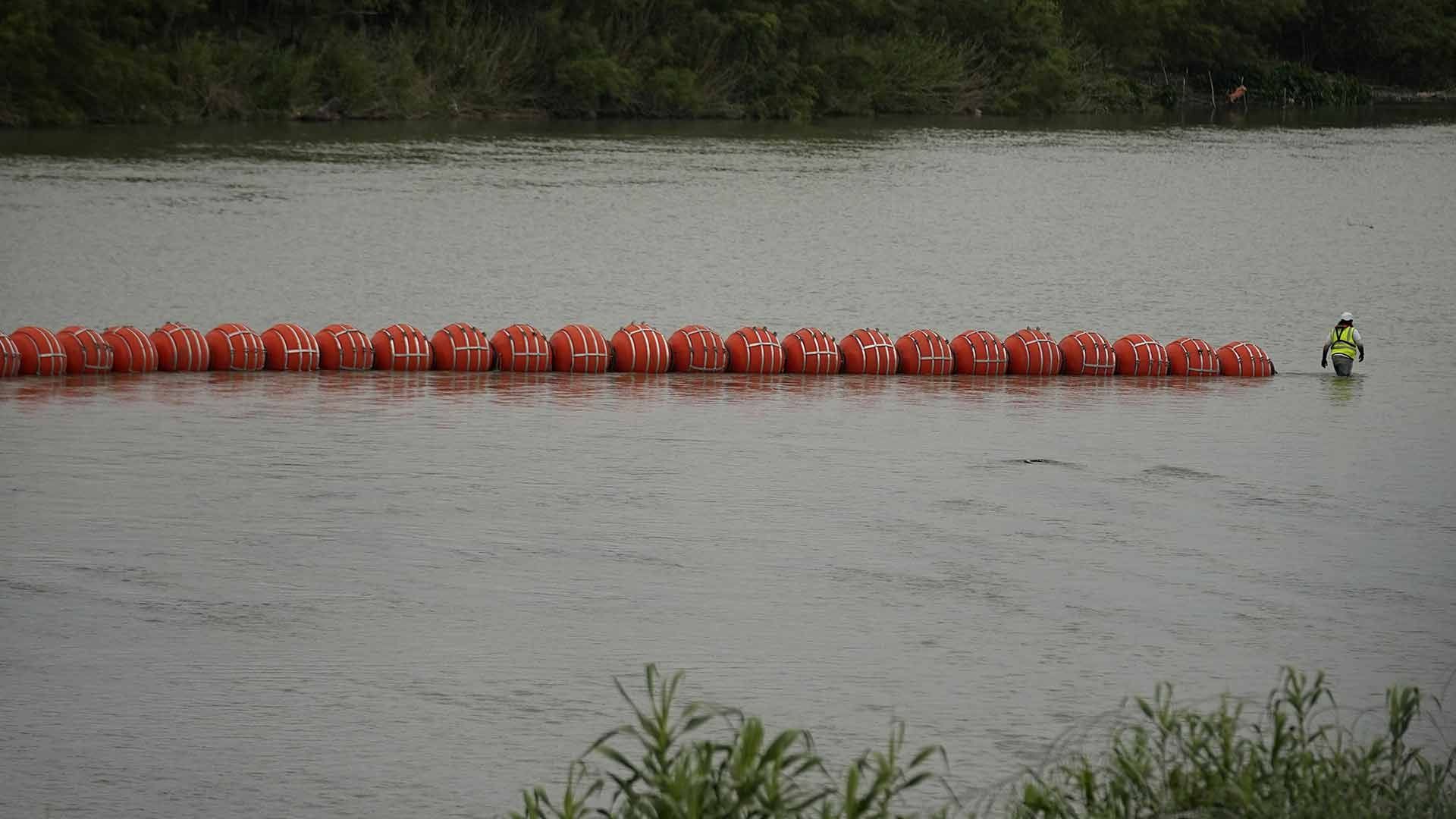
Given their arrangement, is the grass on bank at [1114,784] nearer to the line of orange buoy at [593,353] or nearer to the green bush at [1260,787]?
the green bush at [1260,787]

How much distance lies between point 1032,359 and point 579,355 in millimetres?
4884

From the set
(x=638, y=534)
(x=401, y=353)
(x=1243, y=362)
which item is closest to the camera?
(x=638, y=534)

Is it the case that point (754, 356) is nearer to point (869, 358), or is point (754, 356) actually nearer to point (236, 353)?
point (869, 358)

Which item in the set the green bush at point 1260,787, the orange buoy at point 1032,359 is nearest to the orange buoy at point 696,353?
the orange buoy at point 1032,359

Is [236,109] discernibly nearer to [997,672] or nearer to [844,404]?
[844,404]

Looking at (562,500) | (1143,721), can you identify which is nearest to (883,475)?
(562,500)

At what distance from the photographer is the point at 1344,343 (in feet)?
69.5

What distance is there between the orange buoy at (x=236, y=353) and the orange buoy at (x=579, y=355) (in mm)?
2843

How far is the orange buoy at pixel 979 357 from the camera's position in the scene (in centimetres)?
2008

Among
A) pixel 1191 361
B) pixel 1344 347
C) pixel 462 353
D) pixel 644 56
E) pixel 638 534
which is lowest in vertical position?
pixel 638 534

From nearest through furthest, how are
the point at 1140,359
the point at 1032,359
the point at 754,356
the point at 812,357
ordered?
the point at 754,356
the point at 812,357
the point at 1032,359
the point at 1140,359

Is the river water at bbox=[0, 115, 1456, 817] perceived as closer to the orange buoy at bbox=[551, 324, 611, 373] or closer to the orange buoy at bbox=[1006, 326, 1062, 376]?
the orange buoy at bbox=[551, 324, 611, 373]

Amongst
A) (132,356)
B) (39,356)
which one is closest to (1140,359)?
(132,356)

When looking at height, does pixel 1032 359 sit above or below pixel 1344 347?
below
